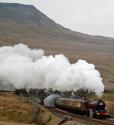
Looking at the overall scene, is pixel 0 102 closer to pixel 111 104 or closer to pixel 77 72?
pixel 77 72

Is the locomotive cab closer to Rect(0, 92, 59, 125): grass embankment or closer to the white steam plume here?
Rect(0, 92, 59, 125): grass embankment

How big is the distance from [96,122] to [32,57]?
40.9 m

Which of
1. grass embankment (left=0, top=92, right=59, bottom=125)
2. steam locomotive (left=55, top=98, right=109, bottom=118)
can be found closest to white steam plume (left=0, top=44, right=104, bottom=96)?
steam locomotive (left=55, top=98, right=109, bottom=118)

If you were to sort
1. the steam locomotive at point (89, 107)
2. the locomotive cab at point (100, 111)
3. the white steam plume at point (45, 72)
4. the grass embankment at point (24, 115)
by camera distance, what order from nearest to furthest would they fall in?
the grass embankment at point (24, 115) → the locomotive cab at point (100, 111) → the steam locomotive at point (89, 107) → the white steam plume at point (45, 72)

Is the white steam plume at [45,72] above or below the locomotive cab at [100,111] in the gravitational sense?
above

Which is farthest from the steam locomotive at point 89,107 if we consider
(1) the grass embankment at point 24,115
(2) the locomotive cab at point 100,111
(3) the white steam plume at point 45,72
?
(3) the white steam plume at point 45,72

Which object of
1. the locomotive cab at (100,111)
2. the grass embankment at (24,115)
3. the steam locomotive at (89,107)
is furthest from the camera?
the steam locomotive at (89,107)

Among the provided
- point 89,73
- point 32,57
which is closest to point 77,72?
point 89,73

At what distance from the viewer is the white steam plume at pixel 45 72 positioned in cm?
6581

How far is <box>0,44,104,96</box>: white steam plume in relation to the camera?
216 ft

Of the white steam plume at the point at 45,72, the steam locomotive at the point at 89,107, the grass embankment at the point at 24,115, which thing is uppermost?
the white steam plume at the point at 45,72

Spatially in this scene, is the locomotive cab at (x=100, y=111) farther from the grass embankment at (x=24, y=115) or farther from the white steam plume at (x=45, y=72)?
the white steam plume at (x=45, y=72)

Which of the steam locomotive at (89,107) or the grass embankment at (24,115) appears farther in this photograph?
the steam locomotive at (89,107)

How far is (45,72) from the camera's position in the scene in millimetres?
72625
